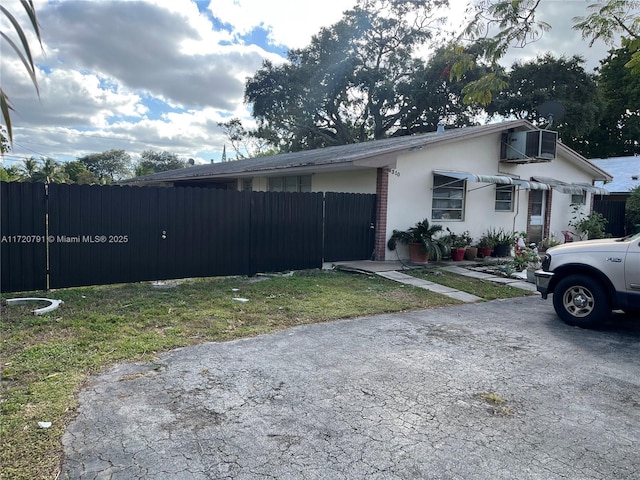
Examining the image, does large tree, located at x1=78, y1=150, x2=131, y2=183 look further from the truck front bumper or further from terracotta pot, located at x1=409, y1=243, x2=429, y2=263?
the truck front bumper

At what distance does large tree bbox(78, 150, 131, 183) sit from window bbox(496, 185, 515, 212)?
212 feet

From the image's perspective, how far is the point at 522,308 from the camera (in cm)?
734

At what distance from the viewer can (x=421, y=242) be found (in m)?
11.1

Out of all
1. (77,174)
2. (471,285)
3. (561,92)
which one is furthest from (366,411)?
(77,174)

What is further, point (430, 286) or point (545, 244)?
point (545, 244)

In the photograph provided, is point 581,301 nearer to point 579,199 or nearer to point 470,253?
point 470,253

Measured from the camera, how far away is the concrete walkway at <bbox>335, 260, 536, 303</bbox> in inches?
328

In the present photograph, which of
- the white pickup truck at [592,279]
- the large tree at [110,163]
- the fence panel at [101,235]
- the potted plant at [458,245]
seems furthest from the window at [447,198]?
the large tree at [110,163]

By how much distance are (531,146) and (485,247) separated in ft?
10.3

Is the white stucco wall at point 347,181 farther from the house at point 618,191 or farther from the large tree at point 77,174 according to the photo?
the large tree at point 77,174

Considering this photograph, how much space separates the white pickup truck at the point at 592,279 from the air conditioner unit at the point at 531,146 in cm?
720

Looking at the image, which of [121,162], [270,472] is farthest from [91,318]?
[121,162]

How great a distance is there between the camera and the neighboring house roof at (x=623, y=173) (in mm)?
21219

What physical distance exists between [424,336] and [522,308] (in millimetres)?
2659
